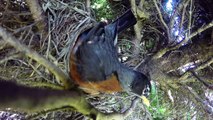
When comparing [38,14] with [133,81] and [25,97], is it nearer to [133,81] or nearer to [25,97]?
[133,81]

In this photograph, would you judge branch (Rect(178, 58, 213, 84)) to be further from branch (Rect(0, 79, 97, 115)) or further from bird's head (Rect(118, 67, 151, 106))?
branch (Rect(0, 79, 97, 115))

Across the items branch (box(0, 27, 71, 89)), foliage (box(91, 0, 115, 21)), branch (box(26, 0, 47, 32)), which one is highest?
foliage (box(91, 0, 115, 21))

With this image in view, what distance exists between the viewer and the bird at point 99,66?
1.14 meters

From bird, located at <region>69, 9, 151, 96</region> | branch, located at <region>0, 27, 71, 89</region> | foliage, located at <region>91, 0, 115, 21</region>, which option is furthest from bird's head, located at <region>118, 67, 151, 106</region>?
foliage, located at <region>91, 0, 115, 21</region>

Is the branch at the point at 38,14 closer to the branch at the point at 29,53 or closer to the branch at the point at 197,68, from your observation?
the branch at the point at 29,53

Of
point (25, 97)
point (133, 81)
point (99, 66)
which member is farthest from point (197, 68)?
point (25, 97)

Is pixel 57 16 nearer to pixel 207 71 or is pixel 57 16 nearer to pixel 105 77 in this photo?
pixel 105 77

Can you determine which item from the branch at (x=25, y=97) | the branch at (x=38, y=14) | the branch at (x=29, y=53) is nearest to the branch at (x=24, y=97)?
the branch at (x=25, y=97)

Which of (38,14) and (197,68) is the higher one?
(38,14)

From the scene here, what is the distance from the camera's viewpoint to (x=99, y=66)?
3.74ft

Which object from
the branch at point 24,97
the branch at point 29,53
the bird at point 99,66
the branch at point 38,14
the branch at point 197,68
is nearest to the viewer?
the branch at point 24,97

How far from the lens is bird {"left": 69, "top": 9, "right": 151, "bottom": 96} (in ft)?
3.73

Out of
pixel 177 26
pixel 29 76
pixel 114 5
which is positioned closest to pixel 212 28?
pixel 177 26

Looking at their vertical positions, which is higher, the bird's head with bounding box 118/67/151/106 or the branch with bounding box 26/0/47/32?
the branch with bounding box 26/0/47/32
